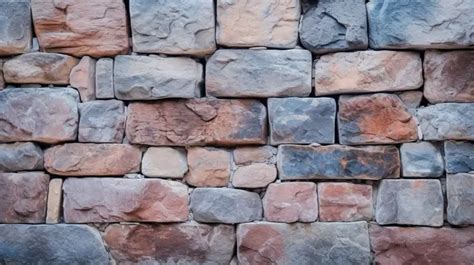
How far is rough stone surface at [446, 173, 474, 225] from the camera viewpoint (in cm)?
207

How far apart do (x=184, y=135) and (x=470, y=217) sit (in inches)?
46.4

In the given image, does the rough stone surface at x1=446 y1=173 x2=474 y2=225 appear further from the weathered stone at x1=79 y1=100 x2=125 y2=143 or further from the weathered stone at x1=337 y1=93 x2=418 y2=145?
the weathered stone at x1=79 y1=100 x2=125 y2=143

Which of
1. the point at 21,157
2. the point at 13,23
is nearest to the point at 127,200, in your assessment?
the point at 21,157

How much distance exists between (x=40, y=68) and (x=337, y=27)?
1226 mm

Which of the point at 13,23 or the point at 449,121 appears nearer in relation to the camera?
the point at 449,121

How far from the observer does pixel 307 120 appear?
211 cm

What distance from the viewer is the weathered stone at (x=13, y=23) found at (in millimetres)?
2174

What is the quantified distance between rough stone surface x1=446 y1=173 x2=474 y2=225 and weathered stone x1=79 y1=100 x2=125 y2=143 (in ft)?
4.50

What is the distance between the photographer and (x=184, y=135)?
2.14 meters

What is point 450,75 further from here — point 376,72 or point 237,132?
point 237,132

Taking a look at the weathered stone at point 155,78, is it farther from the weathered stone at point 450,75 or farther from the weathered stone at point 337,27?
the weathered stone at point 450,75

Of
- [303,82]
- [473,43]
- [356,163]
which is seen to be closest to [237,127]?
[303,82]

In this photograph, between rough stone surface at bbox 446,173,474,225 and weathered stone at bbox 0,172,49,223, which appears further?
weathered stone at bbox 0,172,49,223

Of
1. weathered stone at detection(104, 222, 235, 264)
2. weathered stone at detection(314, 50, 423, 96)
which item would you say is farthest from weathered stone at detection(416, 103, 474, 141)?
weathered stone at detection(104, 222, 235, 264)
